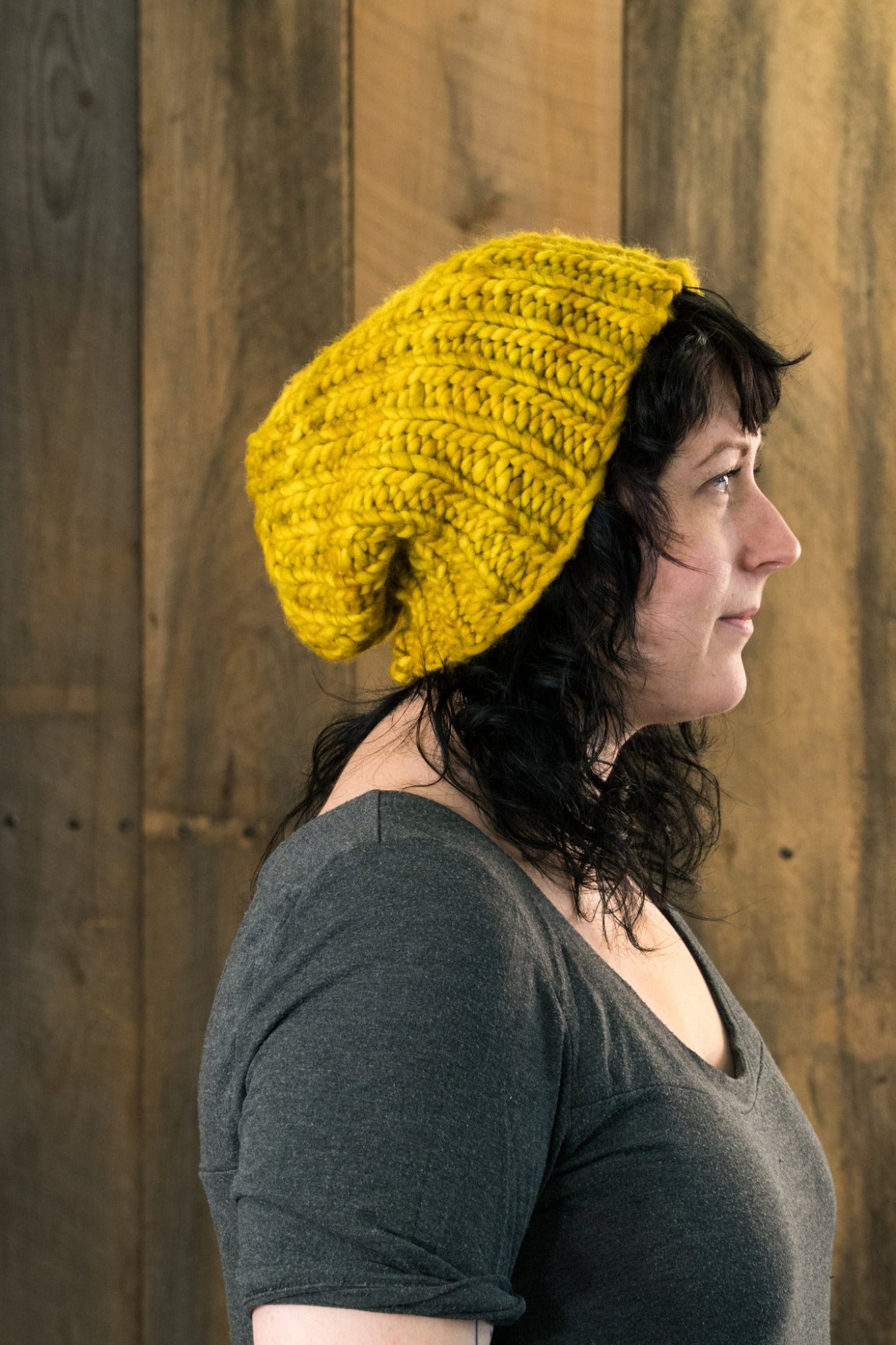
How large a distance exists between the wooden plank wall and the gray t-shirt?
2.20 ft

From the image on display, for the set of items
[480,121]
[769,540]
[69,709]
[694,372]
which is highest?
[480,121]

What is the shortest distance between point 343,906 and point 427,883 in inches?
1.9

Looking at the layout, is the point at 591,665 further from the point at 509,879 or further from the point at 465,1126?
the point at 465,1126

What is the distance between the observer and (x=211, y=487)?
1396 mm

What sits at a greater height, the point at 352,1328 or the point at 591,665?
the point at 591,665

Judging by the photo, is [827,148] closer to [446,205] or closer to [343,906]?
[446,205]

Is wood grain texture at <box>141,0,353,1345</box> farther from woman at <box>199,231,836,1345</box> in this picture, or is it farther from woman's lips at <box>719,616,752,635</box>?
woman's lips at <box>719,616,752,635</box>

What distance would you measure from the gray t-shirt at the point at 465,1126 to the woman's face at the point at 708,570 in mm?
202

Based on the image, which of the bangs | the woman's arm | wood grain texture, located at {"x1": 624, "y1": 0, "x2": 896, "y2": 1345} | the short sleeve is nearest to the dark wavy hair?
the bangs

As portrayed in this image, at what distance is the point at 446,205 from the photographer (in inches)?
53.8

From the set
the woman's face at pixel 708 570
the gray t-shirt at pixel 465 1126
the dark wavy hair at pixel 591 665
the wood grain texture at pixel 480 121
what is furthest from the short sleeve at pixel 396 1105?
the wood grain texture at pixel 480 121

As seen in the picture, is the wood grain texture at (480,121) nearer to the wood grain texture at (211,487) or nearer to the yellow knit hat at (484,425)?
the wood grain texture at (211,487)

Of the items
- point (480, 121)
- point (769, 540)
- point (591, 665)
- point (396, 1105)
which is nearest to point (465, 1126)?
point (396, 1105)

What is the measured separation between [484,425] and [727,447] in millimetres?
182
